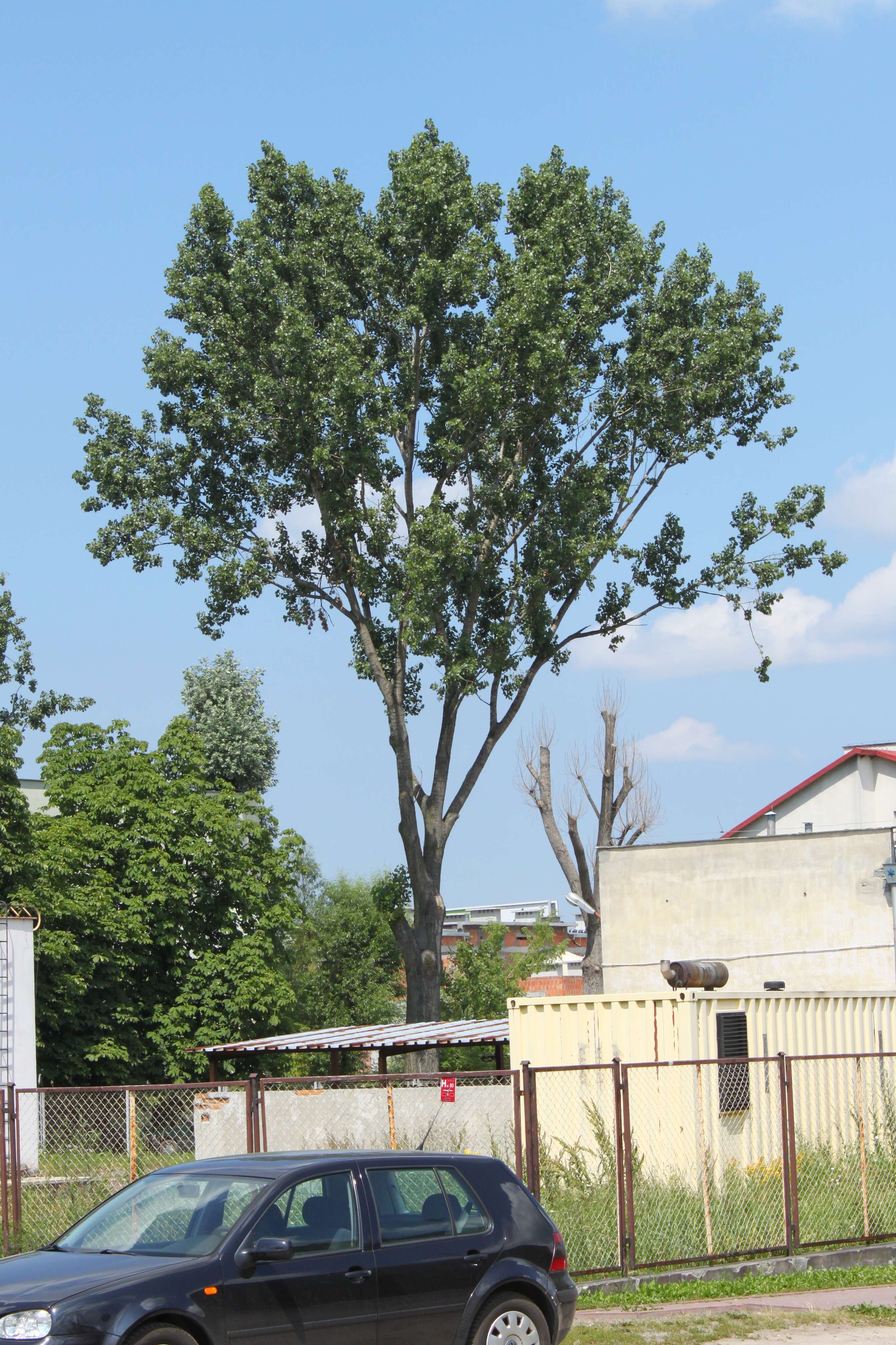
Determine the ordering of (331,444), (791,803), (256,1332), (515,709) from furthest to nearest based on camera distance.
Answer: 1. (791,803)
2. (515,709)
3. (331,444)
4. (256,1332)

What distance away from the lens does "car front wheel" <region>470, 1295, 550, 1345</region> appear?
8.55m

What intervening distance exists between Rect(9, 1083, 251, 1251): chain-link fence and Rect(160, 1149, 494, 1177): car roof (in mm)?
1525

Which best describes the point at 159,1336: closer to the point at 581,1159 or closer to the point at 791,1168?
the point at 791,1168

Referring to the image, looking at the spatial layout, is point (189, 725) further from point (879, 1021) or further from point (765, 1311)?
point (765, 1311)

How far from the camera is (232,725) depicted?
57281 mm

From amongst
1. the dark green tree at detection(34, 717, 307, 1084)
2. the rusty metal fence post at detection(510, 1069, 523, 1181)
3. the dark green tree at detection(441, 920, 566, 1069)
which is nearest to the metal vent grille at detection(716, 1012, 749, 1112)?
the rusty metal fence post at detection(510, 1069, 523, 1181)

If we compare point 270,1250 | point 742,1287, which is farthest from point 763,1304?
point 270,1250

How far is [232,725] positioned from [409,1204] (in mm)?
49344

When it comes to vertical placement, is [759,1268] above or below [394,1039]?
below

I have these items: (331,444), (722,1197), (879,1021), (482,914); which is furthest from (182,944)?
(482,914)

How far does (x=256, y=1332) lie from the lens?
25.6 feet

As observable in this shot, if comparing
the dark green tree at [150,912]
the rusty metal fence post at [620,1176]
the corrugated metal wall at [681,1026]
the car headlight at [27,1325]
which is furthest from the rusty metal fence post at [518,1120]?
the dark green tree at [150,912]

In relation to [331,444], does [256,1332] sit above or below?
below

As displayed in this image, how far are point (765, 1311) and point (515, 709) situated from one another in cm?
1961
